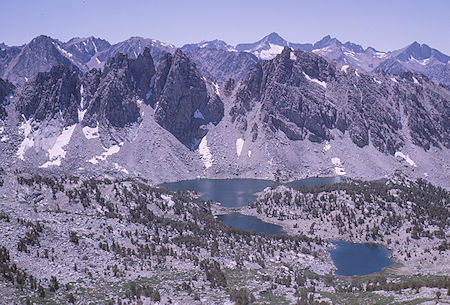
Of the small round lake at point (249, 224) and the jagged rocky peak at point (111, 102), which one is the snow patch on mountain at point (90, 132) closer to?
the jagged rocky peak at point (111, 102)

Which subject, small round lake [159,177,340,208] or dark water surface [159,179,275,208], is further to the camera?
small round lake [159,177,340,208]

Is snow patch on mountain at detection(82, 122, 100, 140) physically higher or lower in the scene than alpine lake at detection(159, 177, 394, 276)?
higher

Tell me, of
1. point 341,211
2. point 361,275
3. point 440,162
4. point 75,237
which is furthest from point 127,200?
point 440,162

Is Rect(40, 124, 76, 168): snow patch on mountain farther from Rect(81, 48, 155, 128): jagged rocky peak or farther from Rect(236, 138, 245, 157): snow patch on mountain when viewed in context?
Rect(236, 138, 245, 157): snow patch on mountain

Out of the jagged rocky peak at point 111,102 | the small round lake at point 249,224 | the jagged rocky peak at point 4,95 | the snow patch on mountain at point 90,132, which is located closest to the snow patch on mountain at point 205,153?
the jagged rocky peak at point 111,102

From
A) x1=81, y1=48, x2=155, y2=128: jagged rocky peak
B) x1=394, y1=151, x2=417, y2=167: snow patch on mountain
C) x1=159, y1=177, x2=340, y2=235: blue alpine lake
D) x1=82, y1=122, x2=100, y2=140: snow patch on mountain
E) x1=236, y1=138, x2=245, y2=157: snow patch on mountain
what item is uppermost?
x1=81, y1=48, x2=155, y2=128: jagged rocky peak

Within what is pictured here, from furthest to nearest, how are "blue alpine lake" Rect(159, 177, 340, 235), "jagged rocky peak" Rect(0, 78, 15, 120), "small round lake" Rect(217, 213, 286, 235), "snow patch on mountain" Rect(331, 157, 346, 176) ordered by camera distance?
"jagged rocky peak" Rect(0, 78, 15, 120)
"snow patch on mountain" Rect(331, 157, 346, 176)
"blue alpine lake" Rect(159, 177, 340, 235)
"small round lake" Rect(217, 213, 286, 235)

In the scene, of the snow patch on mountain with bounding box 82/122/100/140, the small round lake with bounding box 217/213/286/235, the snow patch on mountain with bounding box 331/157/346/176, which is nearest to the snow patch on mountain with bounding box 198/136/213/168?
the snow patch on mountain with bounding box 82/122/100/140

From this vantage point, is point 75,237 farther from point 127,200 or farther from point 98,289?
point 127,200
